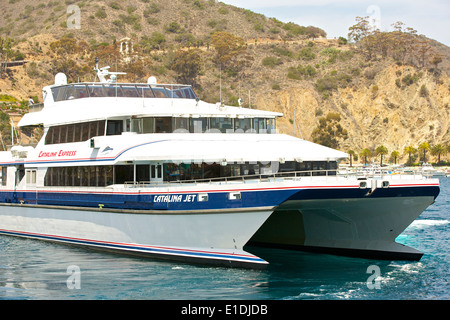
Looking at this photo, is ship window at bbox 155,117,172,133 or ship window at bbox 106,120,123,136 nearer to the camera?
ship window at bbox 155,117,172,133

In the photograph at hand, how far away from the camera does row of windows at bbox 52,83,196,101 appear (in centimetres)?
2411

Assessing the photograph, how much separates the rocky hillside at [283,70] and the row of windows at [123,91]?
57218 mm

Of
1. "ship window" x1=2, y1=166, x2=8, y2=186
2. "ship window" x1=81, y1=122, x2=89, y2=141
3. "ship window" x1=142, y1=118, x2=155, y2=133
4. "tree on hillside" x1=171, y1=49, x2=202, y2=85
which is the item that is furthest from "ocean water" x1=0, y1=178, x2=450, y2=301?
"tree on hillside" x1=171, y1=49, x2=202, y2=85

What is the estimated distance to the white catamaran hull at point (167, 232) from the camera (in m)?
17.5

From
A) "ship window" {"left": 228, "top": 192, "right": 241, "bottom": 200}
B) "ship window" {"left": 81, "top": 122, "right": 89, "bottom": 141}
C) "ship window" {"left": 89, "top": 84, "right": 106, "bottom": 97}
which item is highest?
"ship window" {"left": 89, "top": 84, "right": 106, "bottom": 97}

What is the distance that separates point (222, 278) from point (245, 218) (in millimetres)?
1864

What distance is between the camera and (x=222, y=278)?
17125 mm

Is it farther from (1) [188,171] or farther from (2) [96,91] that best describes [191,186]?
(2) [96,91]

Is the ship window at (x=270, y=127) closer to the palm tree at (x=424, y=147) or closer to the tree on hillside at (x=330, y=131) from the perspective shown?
the tree on hillside at (x=330, y=131)

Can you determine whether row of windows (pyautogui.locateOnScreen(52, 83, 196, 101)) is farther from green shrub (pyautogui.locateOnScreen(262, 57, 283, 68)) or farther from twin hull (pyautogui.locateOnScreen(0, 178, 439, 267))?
green shrub (pyautogui.locateOnScreen(262, 57, 283, 68))

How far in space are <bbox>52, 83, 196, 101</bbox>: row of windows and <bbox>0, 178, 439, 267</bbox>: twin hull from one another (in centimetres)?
424

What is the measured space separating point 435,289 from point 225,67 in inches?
3656
